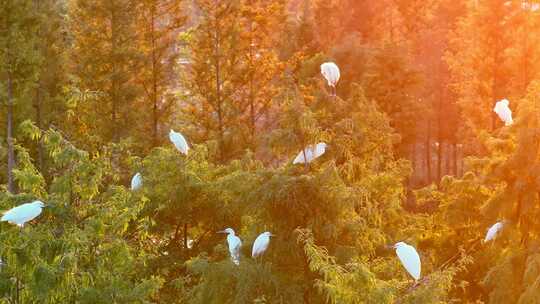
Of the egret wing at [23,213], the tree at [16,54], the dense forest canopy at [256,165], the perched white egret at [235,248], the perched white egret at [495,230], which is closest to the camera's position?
the egret wing at [23,213]

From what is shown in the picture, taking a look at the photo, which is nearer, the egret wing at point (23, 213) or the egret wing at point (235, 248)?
the egret wing at point (23, 213)

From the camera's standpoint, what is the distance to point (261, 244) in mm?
8297

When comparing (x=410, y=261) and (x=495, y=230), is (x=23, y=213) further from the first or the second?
(x=495, y=230)

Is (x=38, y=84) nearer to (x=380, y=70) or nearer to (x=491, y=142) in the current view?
(x=380, y=70)

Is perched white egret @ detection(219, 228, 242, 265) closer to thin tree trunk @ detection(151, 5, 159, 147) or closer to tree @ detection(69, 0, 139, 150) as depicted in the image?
tree @ detection(69, 0, 139, 150)

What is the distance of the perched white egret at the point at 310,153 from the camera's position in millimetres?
8469

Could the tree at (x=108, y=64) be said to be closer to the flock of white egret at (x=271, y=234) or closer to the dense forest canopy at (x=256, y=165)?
the dense forest canopy at (x=256, y=165)

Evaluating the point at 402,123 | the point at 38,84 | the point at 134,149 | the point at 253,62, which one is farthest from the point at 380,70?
the point at 38,84

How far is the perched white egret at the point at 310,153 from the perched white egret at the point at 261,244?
92 cm

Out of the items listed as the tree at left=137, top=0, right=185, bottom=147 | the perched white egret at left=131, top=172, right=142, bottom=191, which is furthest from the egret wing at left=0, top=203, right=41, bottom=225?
the tree at left=137, top=0, right=185, bottom=147

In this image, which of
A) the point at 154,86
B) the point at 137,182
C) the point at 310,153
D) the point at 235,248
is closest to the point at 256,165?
the point at 235,248

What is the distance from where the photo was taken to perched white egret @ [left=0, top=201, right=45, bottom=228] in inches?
290

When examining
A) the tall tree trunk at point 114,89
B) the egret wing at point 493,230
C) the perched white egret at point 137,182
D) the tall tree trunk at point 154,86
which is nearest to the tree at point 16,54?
the tall tree trunk at point 114,89

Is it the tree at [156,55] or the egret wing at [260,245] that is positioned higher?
the tree at [156,55]
